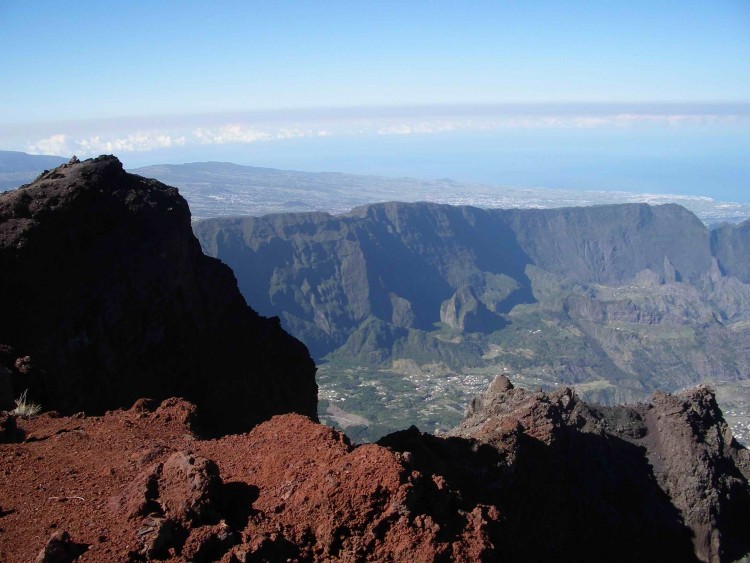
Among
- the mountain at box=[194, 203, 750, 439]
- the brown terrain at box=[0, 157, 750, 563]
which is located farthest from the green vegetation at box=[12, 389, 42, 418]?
the mountain at box=[194, 203, 750, 439]

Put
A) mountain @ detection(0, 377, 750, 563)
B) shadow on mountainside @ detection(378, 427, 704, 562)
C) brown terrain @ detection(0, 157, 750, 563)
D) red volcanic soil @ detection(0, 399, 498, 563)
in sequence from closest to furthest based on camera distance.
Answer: red volcanic soil @ detection(0, 399, 498, 563) < mountain @ detection(0, 377, 750, 563) < brown terrain @ detection(0, 157, 750, 563) < shadow on mountainside @ detection(378, 427, 704, 562)

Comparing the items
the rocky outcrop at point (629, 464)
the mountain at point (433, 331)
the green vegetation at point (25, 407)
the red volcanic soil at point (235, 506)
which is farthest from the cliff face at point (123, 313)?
the mountain at point (433, 331)

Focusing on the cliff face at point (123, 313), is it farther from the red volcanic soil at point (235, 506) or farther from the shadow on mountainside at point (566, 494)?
the shadow on mountainside at point (566, 494)

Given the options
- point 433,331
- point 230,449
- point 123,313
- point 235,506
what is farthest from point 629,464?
point 433,331

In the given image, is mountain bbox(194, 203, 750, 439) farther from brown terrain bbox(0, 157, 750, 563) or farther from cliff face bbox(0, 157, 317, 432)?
brown terrain bbox(0, 157, 750, 563)

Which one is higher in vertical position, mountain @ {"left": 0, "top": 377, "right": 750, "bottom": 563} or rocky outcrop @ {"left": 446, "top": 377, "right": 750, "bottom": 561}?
mountain @ {"left": 0, "top": 377, "right": 750, "bottom": 563}

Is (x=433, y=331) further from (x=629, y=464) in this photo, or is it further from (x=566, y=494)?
(x=566, y=494)
